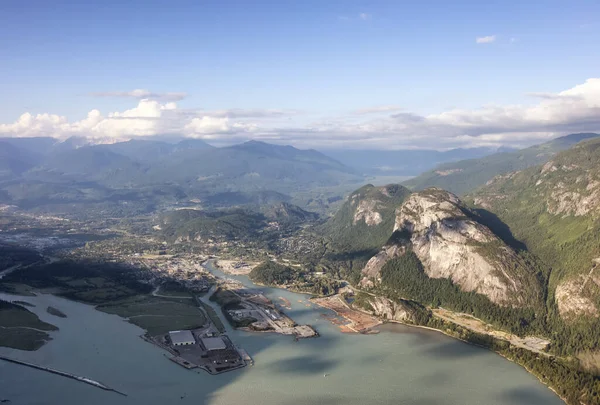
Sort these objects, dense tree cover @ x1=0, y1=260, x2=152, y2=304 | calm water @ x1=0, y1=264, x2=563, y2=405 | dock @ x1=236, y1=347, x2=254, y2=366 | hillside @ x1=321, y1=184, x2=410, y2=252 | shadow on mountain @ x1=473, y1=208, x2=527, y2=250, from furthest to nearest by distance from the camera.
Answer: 1. hillside @ x1=321, y1=184, x2=410, y2=252
2. shadow on mountain @ x1=473, y1=208, x2=527, y2=250
3. dense tree cover @ x1=0, y1=260, x2=152, y2=304
4. dock @ x1=236, y1=347, x2=254, y2=366
5. calm water @ x1=0, y1=264, x2=563, y2=405

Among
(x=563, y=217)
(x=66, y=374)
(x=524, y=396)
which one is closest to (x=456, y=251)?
(x=563, y=217)

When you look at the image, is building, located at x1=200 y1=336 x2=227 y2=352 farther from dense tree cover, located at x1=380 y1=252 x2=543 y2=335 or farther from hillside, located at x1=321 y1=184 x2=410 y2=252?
hillside, located at x1=321 y1=184 x2=410 y2=252

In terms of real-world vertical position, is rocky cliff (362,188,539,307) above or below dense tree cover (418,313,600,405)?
above

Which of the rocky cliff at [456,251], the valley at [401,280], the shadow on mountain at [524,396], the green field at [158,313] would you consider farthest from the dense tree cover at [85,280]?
the shadow on mountain at [524,396]

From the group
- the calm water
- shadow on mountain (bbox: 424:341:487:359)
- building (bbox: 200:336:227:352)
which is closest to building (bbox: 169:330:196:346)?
building (bbox: 200:336:227:352)

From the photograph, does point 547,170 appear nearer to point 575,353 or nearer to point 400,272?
point 400,272

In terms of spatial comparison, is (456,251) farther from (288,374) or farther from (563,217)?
(288,374)

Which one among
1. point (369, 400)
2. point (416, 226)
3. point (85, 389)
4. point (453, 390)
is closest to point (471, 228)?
point (416, 226)
